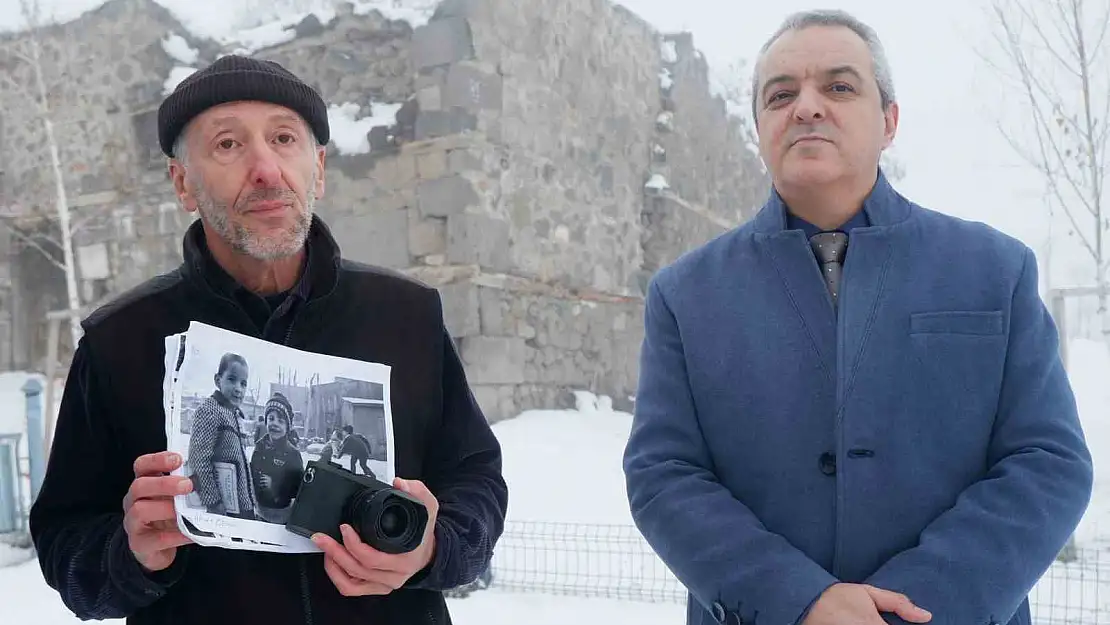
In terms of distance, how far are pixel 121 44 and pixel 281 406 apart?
7154mm

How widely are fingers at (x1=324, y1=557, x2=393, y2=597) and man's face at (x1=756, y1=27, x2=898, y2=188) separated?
99 centimetres

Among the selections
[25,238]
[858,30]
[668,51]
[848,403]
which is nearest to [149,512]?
[848,403]

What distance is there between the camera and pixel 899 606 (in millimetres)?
1305

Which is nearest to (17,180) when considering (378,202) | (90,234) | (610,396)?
(90,234)

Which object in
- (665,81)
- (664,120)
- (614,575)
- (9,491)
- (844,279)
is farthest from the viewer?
(665,81)

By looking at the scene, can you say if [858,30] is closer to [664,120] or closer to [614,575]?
[614,575]

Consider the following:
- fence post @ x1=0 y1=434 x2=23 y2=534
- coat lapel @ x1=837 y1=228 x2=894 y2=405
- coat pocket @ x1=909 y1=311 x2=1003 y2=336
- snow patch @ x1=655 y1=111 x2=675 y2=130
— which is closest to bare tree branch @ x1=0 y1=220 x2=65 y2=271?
fence post @ x1=0 y1=434 x2=23 y2=534

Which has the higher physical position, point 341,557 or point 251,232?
point 251,232

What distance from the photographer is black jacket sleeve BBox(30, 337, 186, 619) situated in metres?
1.36

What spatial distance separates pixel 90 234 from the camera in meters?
7.49

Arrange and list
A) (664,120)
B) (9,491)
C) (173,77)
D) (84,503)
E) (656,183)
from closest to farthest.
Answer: (84,503)
(9,491)
(173,77)
(656,183)
(664,120)

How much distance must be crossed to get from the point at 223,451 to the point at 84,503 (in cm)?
34

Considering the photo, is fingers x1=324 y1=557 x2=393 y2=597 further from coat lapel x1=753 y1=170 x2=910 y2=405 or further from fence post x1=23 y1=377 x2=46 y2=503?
fence post x1=23 y1=377 x2=46 y2=503

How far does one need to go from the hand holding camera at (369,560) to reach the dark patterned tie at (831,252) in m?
0.81
